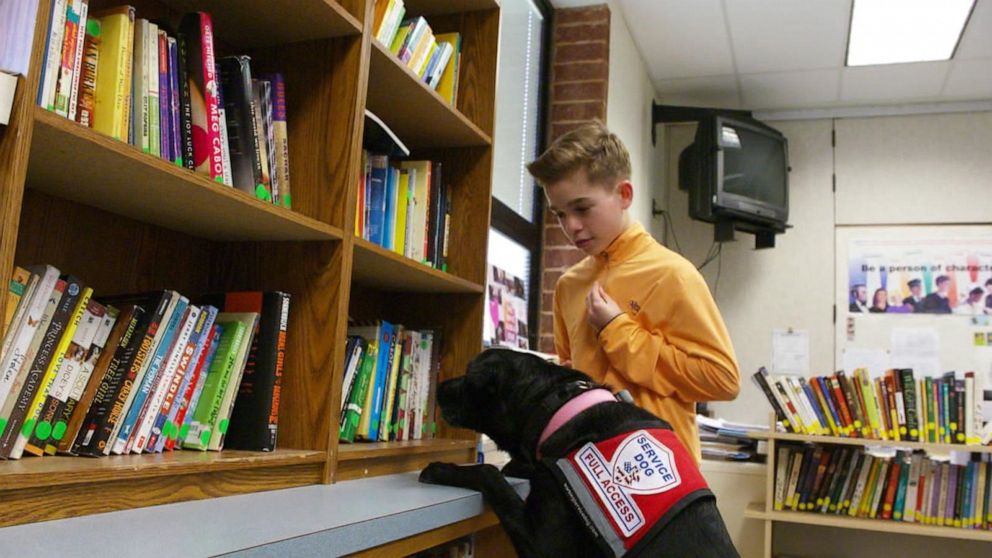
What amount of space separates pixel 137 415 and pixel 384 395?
579 mm

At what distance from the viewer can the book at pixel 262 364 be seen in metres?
1.19

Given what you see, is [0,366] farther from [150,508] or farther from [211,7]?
[211,7]

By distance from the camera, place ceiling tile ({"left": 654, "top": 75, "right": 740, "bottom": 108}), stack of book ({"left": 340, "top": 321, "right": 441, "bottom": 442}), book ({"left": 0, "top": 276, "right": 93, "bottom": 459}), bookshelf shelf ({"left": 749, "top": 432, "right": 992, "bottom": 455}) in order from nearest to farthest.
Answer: book ({"left": 0, "top": 276, "right": 93, "bottom": 459}) < stack of book ({"left": 340, "top": 321, "right": 441, "bottom": 442}) < bookshelf shelf ({"left": 749, "top": 432, "right": 992, "bottom": 455}) < ceiling tile ({"left": 654, "top": 75, "right": 740, "bottom": 108})

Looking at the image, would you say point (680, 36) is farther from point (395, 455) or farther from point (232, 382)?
point (232, 382)

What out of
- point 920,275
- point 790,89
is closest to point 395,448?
point 790,89

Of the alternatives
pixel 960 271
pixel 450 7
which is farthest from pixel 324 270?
pixel 960 271

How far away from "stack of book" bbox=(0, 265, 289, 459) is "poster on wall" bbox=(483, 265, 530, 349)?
1.46 metres

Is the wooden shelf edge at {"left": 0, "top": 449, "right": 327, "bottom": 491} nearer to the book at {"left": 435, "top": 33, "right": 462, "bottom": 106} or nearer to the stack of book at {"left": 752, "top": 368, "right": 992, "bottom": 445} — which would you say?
the book at {"left": 435, "top": 33, "right": 462, "bottom": 106}

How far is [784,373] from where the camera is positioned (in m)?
4.37

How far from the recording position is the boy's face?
63.7 inches

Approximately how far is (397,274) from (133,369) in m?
0.61

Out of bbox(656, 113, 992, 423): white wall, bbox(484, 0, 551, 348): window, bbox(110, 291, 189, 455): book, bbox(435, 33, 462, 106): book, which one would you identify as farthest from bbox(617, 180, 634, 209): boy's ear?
bbox(656, 113, 992, 423): white wall

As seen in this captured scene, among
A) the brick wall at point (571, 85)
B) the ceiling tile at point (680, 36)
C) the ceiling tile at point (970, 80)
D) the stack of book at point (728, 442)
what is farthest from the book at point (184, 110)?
the ceiling tile at point (970, 80)

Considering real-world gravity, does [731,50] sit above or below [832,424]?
above
